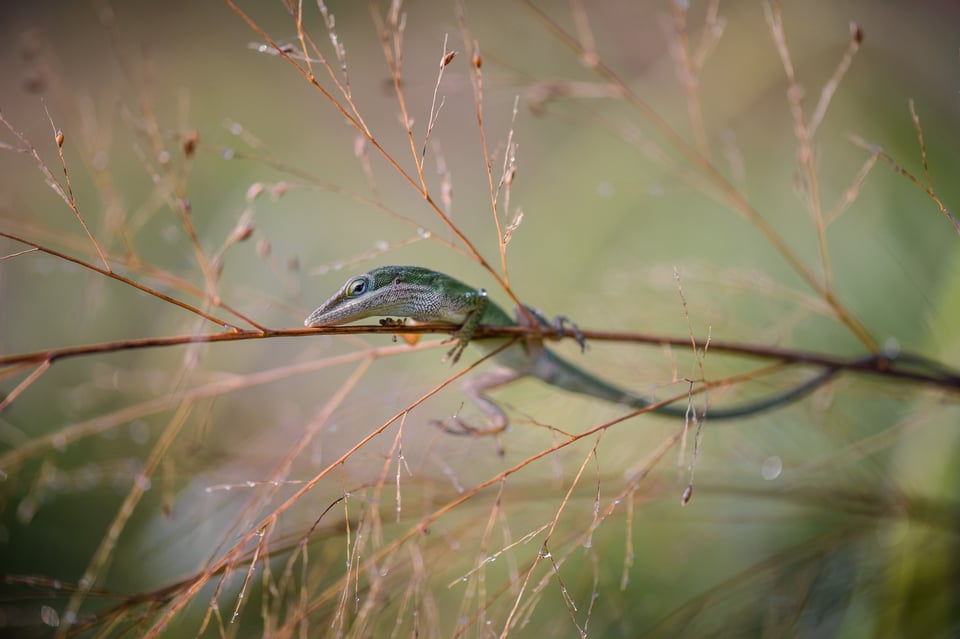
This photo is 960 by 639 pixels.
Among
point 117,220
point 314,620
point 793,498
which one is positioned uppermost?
point 117,220

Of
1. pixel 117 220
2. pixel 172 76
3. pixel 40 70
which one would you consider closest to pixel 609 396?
pixel 117 220

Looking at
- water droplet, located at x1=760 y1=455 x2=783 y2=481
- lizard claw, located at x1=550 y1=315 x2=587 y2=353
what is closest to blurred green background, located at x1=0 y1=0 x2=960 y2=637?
water droplet, located at x1=760 y1=455 x2=783 y2=481

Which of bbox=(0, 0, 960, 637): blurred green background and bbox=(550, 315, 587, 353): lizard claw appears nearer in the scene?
bbox=(550, 315, 587, 353): lizard claw

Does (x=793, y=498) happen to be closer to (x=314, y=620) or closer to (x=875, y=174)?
(x=314, y=620)

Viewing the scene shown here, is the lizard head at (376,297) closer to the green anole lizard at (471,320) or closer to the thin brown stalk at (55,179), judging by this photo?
the green anole lizard at (471,320)

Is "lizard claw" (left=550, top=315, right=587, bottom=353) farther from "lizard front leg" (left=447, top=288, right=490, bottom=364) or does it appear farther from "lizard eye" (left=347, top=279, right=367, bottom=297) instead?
"lizard eye" (left=347, top=279, right=367, bottom=297)

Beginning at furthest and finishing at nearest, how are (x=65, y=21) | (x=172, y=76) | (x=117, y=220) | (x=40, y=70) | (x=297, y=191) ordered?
1. (x=65, y=21)
2. (x=172, y=76)
3. (x=297, y=191)
4. (x=40, y=70)
5. (x=117, y=220)
